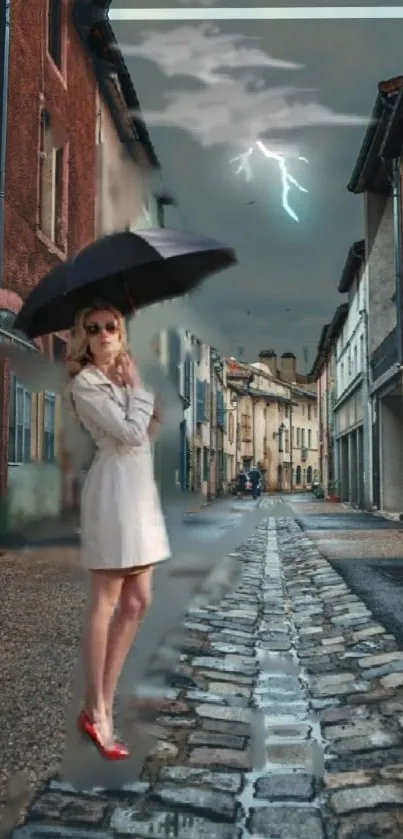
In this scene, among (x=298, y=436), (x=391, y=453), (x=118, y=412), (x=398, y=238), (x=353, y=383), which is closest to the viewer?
A: (x=118, y=412)

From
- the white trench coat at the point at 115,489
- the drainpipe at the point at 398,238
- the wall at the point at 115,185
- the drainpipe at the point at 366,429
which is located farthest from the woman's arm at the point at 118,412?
the drainpipe at the point at 366,429

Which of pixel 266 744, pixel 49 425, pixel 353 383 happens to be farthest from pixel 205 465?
pixel 353 383

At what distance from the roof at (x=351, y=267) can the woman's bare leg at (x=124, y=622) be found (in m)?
0.79

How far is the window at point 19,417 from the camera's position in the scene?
4.86 ft

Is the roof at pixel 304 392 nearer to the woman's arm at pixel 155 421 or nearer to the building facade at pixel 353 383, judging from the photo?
the building facade at pixel 353 383

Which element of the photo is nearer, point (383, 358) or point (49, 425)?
point (49, 425)

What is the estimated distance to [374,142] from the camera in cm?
180

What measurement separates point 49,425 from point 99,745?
1.88ft

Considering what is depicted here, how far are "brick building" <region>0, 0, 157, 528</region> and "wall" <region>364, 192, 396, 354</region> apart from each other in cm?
61

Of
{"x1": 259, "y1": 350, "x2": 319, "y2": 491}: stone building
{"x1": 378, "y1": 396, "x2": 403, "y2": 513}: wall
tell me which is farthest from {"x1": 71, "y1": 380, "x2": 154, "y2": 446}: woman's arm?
{"x1": 378, "y1": 396, "x2": 403, "y2": 513}: wall

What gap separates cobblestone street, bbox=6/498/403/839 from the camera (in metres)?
1.13

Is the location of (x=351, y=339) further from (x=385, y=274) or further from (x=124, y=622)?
(x=124, y=622)

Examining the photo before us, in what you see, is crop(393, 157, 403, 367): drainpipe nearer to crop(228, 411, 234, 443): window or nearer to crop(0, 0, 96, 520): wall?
crop(228, 411, 234, 443): window

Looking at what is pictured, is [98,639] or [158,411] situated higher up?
[158,411]
